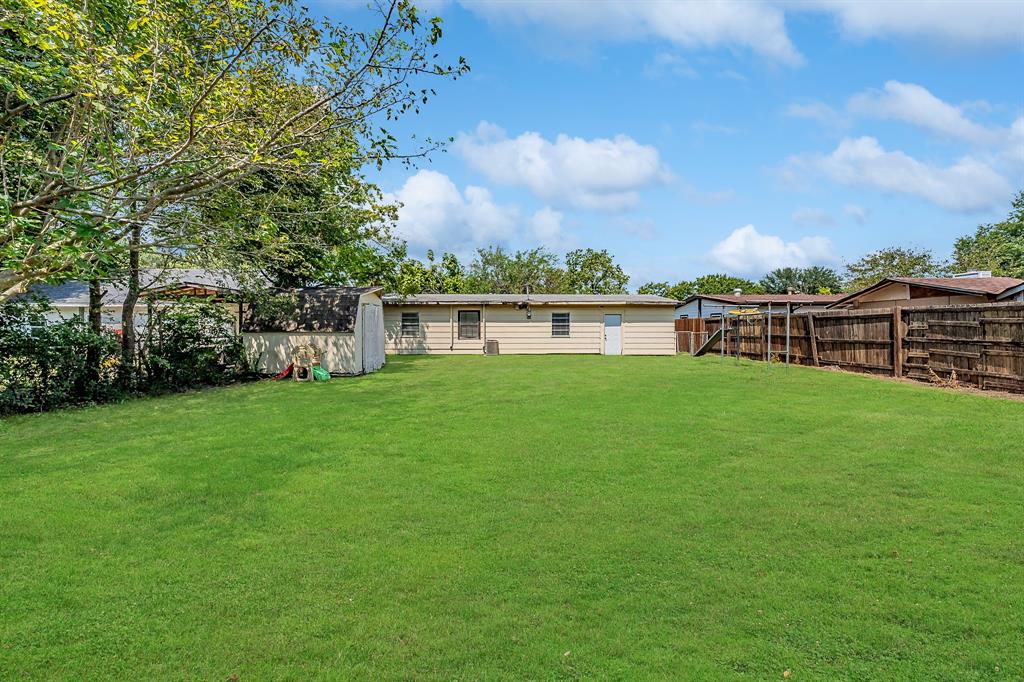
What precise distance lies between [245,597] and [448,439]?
4000 millimetres

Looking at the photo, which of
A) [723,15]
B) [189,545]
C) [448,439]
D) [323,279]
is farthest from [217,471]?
[323,279]

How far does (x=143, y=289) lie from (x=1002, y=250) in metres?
44.0

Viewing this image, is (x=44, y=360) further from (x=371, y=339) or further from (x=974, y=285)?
(x=974, y=285)

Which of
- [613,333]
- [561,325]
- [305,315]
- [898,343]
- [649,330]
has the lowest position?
[898,343]

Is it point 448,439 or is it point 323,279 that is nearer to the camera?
point 448,439

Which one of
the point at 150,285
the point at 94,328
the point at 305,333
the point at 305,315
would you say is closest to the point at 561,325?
the point at 305,315

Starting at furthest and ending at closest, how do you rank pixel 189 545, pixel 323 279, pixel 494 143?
pixel 323 279 < pixel 494 143 < pixel 189 545

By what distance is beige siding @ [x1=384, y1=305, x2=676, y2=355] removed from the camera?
24.7 m

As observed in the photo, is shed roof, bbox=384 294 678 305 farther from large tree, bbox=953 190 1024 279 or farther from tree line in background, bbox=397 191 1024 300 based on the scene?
large tree, bbox=953 190 1024 279

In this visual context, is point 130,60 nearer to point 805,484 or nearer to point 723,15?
point 805,484

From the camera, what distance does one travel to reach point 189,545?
381 cm

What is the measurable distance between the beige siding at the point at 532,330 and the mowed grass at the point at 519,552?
17042mm

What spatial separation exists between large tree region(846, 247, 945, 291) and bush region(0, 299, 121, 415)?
152 feet

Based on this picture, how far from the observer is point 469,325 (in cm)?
2491
